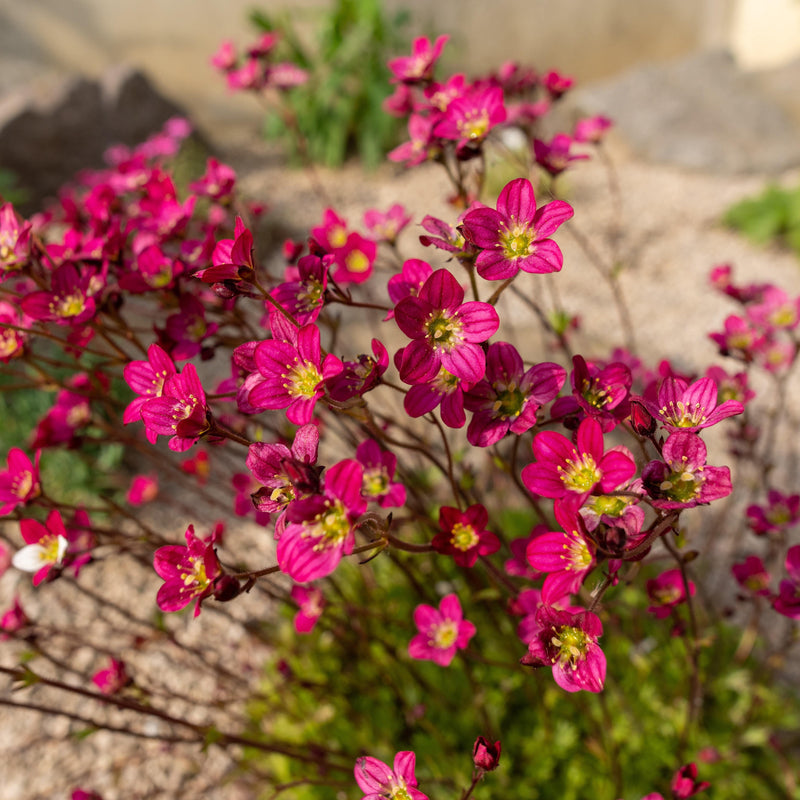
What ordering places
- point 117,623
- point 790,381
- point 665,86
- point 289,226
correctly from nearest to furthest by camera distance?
1. point 117,623
2. point 790,381
3. point 289,226
4. point 665,86

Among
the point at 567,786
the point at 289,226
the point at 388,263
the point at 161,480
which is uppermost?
the point at 388,263

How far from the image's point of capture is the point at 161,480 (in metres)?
3.26

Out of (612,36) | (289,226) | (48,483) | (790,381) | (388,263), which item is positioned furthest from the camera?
(612,36)

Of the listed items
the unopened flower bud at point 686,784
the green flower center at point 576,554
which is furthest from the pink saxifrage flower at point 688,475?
the unopened flower bud at point 686,784

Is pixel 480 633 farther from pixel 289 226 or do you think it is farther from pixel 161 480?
pixel 289 226

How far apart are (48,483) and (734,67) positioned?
7.25 m

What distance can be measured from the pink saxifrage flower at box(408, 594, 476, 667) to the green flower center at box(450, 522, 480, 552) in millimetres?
209

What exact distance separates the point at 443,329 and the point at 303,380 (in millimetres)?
197

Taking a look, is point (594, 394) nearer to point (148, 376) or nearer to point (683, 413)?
point (683, 413)

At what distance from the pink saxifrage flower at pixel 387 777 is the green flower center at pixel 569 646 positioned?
23 centimetres

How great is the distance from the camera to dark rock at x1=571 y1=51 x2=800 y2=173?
5.41 metres

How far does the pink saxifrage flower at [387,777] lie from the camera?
82 cm

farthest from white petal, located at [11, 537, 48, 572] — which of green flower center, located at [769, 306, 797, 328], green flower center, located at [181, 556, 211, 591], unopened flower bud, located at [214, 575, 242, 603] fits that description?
green flower center, located at [769, 306, 797, 328]

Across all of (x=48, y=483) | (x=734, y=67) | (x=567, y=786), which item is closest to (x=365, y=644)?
(x=567, y=786)
